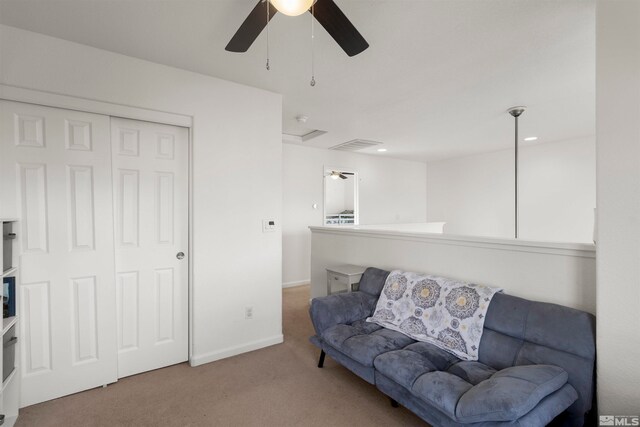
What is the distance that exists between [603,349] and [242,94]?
3082 millimetres

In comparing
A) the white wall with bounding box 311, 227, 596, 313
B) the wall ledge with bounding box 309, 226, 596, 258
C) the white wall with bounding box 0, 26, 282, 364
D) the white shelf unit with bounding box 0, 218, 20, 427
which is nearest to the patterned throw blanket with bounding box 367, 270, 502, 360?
the white wall with bounding box 311, 227, 596, 313

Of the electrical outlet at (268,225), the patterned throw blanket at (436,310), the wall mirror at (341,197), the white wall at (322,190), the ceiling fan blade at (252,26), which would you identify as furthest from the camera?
the wall mirror at (341,197)

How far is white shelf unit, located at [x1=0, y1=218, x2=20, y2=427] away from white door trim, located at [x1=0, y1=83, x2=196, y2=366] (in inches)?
32.0

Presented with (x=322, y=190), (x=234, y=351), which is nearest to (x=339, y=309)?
(x=234, y=351)

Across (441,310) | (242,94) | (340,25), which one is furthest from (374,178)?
(340,25)

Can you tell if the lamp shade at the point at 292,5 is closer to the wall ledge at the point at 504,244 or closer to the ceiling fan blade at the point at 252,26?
the ceiling fan blade at the point at 252,26

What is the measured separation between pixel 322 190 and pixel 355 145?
3.27 ft

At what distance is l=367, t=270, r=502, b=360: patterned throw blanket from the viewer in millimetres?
1947

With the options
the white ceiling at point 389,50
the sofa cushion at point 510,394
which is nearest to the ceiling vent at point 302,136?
the white ceiling at point 389,50

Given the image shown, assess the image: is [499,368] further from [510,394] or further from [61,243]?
[61,243]

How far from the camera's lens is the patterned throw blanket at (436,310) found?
1.95 metres

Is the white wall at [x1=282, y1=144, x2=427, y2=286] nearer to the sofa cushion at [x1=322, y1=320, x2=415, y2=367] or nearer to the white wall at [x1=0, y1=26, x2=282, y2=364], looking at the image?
the white wall at [x1=0, y1=26, x2=282, y2=364]

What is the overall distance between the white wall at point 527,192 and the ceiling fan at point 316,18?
203 inches

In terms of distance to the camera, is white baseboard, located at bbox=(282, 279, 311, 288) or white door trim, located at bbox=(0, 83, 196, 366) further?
white baseboard, located at bbox=(282, 279, 311, 288)
